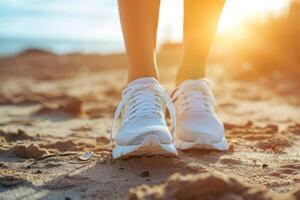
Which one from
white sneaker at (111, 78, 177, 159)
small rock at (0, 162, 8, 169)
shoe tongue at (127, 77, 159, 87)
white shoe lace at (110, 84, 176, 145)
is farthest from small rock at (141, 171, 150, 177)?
small rock at (0, 162, 8, 169)

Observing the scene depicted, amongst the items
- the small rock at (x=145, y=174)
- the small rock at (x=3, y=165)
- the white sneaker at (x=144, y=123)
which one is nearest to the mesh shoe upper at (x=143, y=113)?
the white sneaker at (x=144, y=123)

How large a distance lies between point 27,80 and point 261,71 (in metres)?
3.09

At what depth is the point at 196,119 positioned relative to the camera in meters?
2.16

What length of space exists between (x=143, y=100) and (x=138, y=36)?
0.24m

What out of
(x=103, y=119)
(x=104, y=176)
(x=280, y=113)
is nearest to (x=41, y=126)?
(x=103, y=119)

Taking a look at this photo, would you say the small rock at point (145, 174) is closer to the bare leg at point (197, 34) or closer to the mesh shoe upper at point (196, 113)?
the mesh shoe upper at point (196, 113)

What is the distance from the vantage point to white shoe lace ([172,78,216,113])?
221 cm

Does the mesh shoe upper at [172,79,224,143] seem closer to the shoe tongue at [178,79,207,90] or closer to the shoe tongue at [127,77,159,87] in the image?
the shoe tongue at [178,79,207,90]

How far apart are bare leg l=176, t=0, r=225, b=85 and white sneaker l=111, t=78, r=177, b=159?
349 mm

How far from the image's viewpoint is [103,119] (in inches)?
133

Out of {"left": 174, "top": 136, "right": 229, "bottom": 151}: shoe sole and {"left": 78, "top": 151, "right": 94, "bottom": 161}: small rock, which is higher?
{"left": 174, "top": 136, "right": 229, "bottom": 151}: shoe sole

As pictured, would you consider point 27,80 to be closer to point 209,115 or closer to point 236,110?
point 236,110

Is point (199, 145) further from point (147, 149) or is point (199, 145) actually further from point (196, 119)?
point (147, 149)

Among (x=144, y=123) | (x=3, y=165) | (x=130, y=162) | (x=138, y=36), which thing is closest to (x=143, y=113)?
(x=144, y=123)
